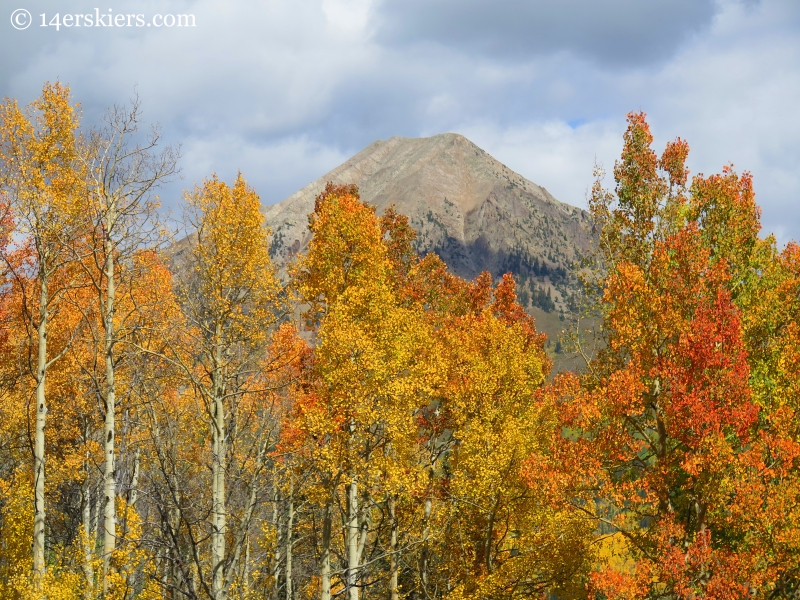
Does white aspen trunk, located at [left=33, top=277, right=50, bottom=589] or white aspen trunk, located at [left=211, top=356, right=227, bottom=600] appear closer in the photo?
white aspen trunk, located at [left=211, top=356, right=227, bottom=600]

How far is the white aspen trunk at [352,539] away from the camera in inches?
703

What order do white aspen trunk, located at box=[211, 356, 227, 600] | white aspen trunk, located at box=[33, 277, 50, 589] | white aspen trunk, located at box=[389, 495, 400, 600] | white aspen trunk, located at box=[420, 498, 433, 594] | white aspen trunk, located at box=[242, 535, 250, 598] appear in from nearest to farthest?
1. white aspen trunk, located at box=[211, 356, 227, 600]
2. white aspen trunk, located at box=[33, 277, 50, 589]
3. white aspen trunk, located at box=[242, 535, 250, 598]
4. white aspen trunk, located at box=[389, 495, 400, 600]
5. white aspen trunk, located at box=[420, 498, 433, 594]

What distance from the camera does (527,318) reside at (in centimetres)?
4122

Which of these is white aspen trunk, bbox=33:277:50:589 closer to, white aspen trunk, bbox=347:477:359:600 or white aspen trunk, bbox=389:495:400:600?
white aspen trunk, bbox=347:477:359:600

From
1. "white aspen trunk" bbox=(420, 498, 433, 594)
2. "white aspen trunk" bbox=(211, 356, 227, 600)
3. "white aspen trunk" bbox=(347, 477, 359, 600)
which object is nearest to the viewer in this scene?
"white aspen trunk" bbox=(211, 356, 227, 600)

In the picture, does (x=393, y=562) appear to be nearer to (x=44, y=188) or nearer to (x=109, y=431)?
(x=109, y=431)

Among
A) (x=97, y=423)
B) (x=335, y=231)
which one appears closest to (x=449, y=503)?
(x=335, y=231)

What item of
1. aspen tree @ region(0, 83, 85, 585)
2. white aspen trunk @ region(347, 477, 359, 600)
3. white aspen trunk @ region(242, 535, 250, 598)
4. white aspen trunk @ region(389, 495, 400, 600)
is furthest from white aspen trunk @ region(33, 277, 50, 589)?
white aspen trunk @ region(389, 495, 400, 600)

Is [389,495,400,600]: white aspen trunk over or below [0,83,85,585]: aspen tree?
below

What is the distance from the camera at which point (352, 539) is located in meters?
18.7

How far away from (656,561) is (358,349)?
33.5ft

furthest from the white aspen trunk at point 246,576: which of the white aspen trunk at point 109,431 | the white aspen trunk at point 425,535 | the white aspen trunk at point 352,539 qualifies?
the white aspen trunk at point 425,535

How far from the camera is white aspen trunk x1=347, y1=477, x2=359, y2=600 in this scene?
703 inches

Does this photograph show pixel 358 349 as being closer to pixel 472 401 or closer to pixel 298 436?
pixel 298 436
